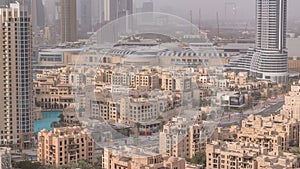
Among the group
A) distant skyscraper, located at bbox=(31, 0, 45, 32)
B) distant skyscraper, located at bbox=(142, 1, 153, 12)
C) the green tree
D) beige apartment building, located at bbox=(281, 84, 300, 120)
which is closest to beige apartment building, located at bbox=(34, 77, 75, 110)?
distant skyscraper, located at bbox=(142, 1, 153, 12)

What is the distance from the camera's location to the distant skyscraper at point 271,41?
934cm

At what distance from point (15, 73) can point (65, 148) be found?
156 centimetres

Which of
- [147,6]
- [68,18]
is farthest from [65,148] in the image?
[68,18]

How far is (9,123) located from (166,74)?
1.77m

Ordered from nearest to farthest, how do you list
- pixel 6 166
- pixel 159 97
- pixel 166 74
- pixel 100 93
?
pixel 6 166 → pixel 159 97 → pixel 100 93 → pixel 166 74

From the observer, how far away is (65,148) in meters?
4.26

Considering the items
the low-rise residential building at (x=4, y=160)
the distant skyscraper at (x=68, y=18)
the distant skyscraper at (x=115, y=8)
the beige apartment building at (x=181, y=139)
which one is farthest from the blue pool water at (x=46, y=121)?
the distant skyscraper at (x=68, y=18)

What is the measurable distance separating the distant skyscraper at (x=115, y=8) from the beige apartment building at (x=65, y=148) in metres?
5.68

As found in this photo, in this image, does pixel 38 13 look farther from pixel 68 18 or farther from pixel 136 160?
pixel 136 160

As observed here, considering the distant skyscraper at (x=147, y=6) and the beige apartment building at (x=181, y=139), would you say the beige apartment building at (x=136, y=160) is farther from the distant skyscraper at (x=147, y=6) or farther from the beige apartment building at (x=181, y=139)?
the distant skyscraper at (x=147, y=6)

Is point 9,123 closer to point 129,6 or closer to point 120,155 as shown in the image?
point 120,155

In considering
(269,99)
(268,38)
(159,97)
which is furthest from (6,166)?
(268,38)

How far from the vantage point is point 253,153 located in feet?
12.5

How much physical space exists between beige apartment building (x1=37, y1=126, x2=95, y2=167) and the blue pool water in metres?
1.39
